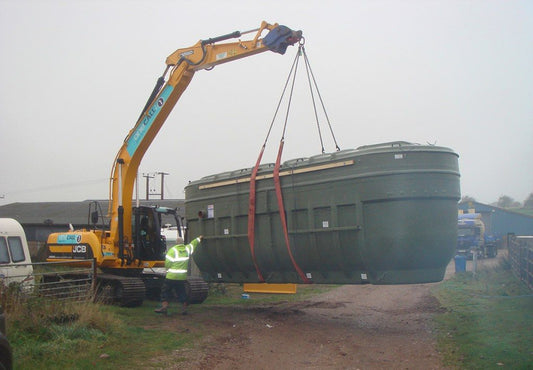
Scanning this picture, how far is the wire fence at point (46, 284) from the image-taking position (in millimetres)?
9584

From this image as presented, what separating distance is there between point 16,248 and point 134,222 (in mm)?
3173

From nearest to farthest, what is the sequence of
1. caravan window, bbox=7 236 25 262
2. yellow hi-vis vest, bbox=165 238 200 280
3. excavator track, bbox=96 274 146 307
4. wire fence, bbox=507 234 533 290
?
yellow hi-vis vest, bbox=165 238 200 280 < caravan window, bbox=7 236 25 262 < excavator track, bbox=96 274 146 307 < wire fence, bbox=507 234 533 290

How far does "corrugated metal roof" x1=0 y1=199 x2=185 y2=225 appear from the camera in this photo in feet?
127

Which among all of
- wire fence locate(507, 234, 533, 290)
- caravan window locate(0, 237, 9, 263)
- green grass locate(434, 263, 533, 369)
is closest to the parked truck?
wire fence locate(507, 234, 533, 290)

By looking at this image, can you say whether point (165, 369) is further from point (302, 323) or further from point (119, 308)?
point (119, 308)

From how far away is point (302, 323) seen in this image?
11867mm

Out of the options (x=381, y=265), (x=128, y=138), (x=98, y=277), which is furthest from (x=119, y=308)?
A: (x=381, y=265)

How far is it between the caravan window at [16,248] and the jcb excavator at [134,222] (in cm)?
143

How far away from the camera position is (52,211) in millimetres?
43625

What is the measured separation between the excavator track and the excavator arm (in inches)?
34.2

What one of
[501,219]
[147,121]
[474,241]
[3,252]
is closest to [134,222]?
[147,121]

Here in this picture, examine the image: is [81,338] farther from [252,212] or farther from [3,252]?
[3,252]

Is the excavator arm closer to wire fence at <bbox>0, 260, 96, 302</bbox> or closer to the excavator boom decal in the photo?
the excavator boom decal

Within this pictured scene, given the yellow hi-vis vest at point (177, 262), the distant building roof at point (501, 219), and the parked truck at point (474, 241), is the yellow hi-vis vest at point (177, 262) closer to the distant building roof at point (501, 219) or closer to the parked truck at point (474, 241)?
the parked truck at point (474, 241)
